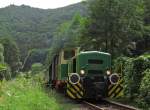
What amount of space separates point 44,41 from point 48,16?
20.2m

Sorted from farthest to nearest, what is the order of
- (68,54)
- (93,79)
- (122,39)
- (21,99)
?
(122,39) < (68,54) < (93,79) < (21,99)

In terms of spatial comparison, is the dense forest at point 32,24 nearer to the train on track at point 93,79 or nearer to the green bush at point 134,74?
the train on track at point 93,79

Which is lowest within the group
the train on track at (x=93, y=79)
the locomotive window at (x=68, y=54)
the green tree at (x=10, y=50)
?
the green tree at (x=10, y=50)

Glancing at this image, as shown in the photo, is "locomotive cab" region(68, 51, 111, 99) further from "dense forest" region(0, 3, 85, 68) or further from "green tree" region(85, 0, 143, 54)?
"dense forest" region(0, 3, 85, 68)

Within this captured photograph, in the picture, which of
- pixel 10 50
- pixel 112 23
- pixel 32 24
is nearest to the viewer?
pixel 112 23

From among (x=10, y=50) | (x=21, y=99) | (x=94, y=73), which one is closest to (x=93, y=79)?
(x=94, y=73)

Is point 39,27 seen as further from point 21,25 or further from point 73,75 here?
point 73,75

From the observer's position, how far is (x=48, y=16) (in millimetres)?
123312

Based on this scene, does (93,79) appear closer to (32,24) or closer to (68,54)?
(68,54)

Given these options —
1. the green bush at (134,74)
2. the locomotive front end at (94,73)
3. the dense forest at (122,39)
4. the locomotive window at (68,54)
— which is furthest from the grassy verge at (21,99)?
the locomotive window at (68,54)

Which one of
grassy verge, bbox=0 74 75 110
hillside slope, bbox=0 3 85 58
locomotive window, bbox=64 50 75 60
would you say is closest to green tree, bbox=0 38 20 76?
hillside slope, bbox=0 3 85 58

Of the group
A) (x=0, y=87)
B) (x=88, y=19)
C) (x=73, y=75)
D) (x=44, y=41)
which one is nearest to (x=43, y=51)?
(x=44, y=41)

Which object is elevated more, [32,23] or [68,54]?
[32,23]

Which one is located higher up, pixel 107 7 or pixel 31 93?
pixel 107 7
